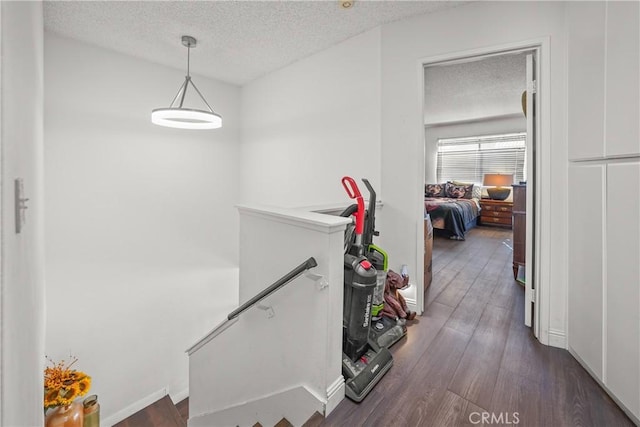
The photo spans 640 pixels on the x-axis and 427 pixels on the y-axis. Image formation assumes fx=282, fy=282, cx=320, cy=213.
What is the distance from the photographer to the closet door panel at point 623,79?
123 cm

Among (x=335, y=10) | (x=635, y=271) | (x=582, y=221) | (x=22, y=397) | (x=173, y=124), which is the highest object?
(x=335, y=10)

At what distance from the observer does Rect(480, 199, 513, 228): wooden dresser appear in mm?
6465

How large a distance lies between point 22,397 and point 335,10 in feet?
9.39

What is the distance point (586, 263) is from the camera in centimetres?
159

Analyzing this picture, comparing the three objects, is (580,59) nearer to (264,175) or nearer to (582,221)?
(582,221)

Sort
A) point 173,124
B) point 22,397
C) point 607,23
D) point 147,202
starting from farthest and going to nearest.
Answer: point 147,202 < point 173,124 < point 607,23 < point 22,397

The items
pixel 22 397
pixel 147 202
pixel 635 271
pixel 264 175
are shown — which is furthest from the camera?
pixel 264 175

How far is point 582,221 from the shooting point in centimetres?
164

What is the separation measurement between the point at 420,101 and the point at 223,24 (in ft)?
6.28

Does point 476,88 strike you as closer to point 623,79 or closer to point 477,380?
point 623,79

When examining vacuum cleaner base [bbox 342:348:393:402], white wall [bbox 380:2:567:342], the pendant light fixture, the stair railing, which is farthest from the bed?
the stair railing

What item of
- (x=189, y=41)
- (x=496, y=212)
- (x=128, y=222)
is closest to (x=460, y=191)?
(x=496, y=212)

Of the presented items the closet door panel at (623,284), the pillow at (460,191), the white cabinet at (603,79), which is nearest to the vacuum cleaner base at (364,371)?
the closet door panel at (623,284)

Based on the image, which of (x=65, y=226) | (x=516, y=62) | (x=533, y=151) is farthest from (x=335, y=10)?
(x=65, y=226)
